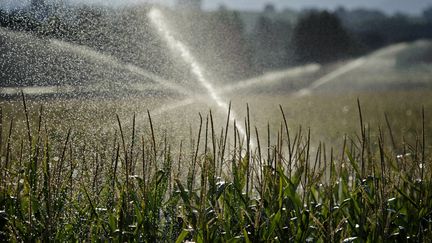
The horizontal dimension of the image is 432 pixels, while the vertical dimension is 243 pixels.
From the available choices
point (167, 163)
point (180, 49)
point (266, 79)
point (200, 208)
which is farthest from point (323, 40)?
point (200, 208)

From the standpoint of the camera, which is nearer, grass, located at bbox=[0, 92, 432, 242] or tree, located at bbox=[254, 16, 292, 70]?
grass, located at bbox=[0, 92, 432, 242]

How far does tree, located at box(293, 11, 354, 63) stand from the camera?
131 ft

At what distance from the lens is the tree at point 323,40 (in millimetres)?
39844

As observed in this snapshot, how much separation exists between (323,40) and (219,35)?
22.6 meters

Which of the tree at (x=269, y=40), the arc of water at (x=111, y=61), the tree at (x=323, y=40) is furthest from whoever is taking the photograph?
the tree at (x=323, y=40)

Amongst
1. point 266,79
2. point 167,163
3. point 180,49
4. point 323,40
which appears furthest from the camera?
point 323,40

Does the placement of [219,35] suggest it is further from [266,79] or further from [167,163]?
[167,163]

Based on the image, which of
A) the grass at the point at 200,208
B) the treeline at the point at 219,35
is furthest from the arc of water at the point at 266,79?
the grass at the point at 200,208

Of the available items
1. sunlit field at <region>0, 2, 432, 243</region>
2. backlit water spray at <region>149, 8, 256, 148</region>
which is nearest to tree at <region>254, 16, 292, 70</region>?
sunlit field at <region>0, 2, 432, 243</region>

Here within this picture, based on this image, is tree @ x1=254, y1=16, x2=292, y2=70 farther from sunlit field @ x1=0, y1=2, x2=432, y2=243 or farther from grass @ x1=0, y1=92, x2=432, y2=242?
grass @ x1=0, y1=92, x2=432, y2=242

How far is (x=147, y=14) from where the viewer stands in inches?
473

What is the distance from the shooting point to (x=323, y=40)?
43969mm

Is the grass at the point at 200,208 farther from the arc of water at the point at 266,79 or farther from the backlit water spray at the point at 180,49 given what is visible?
the arc of water at the point at 266,79

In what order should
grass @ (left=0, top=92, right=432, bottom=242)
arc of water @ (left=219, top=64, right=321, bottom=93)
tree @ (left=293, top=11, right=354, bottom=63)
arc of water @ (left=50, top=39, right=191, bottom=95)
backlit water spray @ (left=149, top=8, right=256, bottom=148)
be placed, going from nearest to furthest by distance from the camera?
grass @ (left=0, top=92, right=432, bottom=242)
arc of water @ (left=50, top=39, right=191, bottom=95)
backlit water spray @ (left=149, top=8, right=256, bottom=148)
arc of water @ (left=219, top=64, right=321, bottom=93)
tree @ (left=293, top=11, right=354, bottom=63)
